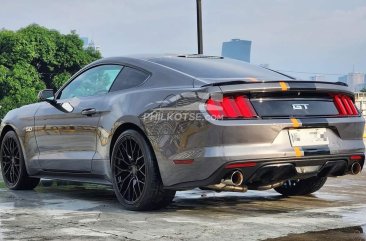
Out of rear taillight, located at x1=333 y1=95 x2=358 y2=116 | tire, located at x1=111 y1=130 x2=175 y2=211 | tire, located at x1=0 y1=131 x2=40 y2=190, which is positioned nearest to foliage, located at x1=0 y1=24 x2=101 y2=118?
tire, located at x1=0 y1=131 x2=40 y2=190

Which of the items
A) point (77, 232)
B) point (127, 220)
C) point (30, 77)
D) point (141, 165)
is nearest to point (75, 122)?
point (141, 165)

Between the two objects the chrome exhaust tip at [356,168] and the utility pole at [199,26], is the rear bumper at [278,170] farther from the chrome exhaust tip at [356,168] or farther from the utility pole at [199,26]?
the utility pole at [199,26]

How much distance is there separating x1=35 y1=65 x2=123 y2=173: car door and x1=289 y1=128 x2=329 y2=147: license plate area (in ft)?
6.00

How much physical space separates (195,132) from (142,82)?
1.01m

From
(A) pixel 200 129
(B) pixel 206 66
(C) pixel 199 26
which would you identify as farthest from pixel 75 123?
(C) pixel 199 26

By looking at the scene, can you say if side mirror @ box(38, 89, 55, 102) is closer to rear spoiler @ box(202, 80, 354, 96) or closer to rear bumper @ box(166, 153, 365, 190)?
rear bumper @ box(166, 153, 365, 190)

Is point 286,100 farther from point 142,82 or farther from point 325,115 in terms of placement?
point 142,82

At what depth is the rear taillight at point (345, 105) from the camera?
5898 mm

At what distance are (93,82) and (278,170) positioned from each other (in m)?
2.34

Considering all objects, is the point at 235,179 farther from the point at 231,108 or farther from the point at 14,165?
the point at 14,165

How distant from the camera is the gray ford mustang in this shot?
5.27m

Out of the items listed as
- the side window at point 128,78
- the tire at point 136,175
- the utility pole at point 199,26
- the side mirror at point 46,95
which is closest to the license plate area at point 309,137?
the tire at point 136,175

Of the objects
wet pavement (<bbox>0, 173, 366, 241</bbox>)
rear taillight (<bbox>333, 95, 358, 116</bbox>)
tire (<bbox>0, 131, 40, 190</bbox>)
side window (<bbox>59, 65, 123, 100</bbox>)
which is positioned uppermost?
side window (<bbox>59, 65, 123, 100</bbox>)

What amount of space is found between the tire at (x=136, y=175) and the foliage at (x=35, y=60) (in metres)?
41.9
